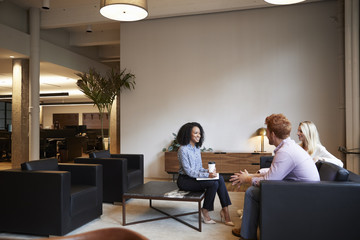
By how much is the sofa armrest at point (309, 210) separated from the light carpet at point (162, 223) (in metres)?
0.85

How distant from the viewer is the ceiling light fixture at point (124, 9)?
3.72m

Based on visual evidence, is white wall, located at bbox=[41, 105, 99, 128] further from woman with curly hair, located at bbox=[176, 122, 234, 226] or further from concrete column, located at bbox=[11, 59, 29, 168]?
woman with curly hair, located at bbox=[176, 122, 234, 226]

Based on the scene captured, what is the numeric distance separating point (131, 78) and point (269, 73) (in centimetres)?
324

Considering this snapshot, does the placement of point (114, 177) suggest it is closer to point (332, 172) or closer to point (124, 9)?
point (124, 9)

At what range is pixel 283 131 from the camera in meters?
2.97

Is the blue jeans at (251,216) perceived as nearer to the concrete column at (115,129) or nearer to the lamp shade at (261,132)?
the lamp shade at (261,132)

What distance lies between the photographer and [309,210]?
2605 mm

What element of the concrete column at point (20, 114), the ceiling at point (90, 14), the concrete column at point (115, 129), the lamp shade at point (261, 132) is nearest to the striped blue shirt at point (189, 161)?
the lamp shade at point (261, 132)

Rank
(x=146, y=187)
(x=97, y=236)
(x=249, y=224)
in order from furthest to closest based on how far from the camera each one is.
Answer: (x=146, y=187) < (x=249, y=224) < (x=97, y=236)

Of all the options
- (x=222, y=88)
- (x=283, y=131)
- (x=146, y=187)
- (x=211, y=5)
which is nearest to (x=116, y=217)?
(x=146, y=187)

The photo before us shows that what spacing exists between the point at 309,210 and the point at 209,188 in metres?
1.45

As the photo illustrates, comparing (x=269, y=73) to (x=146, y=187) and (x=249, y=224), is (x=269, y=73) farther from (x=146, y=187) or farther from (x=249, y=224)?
(x=249, y=224)

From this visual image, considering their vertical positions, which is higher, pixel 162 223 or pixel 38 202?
pixel 38 202

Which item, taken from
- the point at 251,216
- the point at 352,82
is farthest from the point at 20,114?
the point at 352,82
